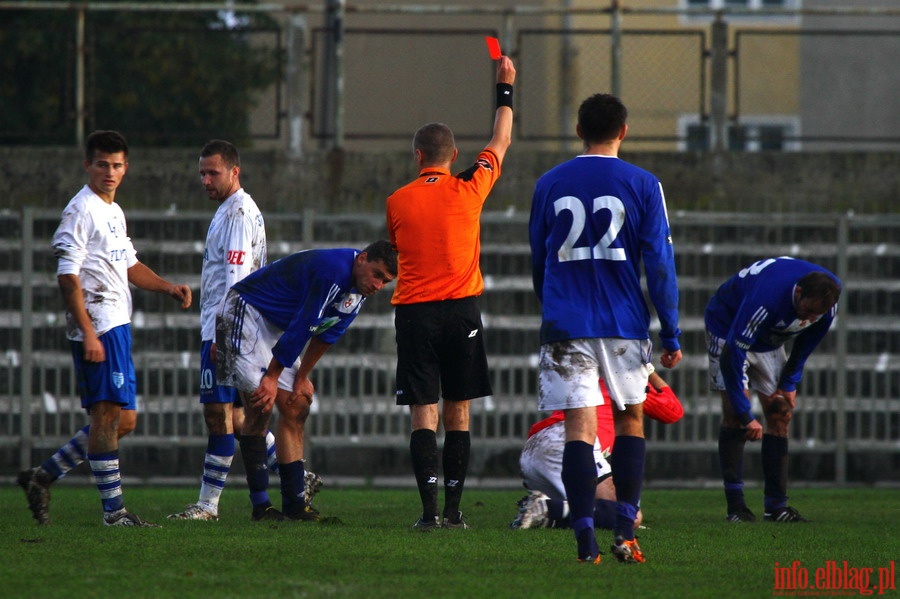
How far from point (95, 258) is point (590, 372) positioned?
2982 millimetres

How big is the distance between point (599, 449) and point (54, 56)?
9.04 meters

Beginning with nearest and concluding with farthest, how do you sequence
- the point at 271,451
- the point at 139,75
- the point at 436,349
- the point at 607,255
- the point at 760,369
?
the point at 607,255 < the point at 436,349 < the point at 271,451 < the point at 760,369 < the point at 139,75

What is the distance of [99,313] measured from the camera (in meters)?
7.32

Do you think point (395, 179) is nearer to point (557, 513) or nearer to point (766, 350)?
point (766, 350)

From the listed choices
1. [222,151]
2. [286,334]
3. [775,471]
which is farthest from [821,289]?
[222,151]

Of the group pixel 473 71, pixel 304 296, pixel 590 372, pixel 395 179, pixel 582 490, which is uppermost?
pixel 473 71

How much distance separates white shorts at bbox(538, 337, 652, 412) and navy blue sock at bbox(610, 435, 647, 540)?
0.20 meters

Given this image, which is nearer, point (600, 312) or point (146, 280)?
point (600, 312)

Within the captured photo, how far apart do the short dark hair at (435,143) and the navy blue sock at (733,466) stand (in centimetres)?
289

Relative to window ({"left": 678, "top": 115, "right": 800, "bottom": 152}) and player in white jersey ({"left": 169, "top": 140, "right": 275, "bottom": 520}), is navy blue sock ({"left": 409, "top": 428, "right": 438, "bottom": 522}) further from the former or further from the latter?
window ({"left": 678, "top": 115, "right": 800, "bottom": 152})

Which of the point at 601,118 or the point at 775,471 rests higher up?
the point at 601,118

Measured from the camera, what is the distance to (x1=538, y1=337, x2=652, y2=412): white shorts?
19.4 ft

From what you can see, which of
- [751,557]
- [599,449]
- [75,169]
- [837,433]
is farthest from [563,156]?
[751,557]

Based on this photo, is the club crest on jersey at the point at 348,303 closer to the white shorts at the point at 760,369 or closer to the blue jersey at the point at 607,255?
the blue jersey at the point at 607,255
